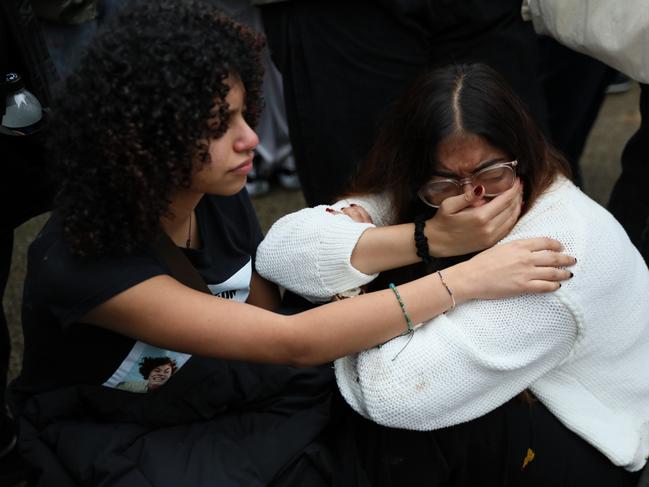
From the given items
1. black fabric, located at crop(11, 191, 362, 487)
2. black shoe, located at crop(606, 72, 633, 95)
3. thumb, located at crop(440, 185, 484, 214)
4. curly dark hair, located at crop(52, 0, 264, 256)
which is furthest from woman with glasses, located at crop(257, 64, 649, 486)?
black shoe, located at crop(606, 72, 633, 95)

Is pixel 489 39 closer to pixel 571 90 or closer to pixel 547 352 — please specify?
pixel 571 90

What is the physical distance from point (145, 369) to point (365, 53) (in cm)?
122

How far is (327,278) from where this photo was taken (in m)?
1.90

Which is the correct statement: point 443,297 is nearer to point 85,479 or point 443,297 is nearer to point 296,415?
point 296,415

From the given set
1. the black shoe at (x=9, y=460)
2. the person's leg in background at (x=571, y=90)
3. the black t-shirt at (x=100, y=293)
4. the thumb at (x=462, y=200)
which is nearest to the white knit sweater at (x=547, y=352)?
the thumb at (x=462, y=200)

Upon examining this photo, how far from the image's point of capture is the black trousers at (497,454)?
1.77m

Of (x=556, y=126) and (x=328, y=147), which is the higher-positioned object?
(x=328, y=147)

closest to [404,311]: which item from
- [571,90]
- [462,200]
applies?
[462,200]

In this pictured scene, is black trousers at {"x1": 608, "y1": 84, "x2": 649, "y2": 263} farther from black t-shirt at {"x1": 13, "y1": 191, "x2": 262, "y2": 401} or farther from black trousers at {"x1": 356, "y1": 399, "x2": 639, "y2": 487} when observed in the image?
black t-shirt at {"x1": 13, "y1": 191, "x2": 262, "y2": 401}

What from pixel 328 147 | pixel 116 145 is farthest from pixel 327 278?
pixel 328 147

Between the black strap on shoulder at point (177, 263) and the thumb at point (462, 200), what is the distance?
533 mm

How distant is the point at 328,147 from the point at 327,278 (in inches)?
34.9

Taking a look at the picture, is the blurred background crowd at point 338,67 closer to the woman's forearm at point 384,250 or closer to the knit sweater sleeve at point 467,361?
the woman's forearm at point 384,250

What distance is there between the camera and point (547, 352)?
1.68 meters
